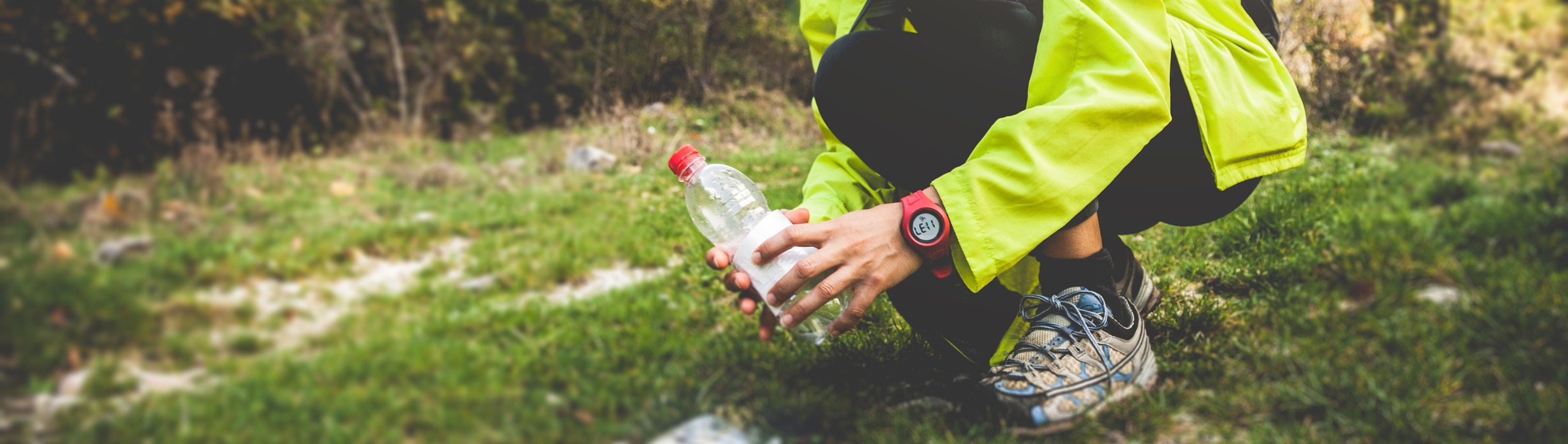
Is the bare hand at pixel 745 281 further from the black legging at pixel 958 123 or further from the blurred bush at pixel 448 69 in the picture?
the blurred bush at pixel 448 69

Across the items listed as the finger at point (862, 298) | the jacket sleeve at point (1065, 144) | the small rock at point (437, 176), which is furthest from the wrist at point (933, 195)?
the small rock at point (437, 176)

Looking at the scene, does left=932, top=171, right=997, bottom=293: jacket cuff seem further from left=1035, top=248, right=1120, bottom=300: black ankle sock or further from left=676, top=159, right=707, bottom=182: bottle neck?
left=676, top=159, right=707, bottom=182: bottle neck

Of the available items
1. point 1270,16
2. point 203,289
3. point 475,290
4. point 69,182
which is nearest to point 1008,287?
point 1270,16

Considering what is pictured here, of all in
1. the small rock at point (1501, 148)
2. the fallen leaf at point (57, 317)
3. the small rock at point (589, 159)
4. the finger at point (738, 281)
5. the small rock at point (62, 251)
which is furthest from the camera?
the small rock at point (589, 159)

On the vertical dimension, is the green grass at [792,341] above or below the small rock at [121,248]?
below

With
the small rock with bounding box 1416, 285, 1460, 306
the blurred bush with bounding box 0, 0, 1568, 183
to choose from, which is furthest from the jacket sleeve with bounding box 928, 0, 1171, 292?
the blurred bush with bounding box 0, 0, 1568, 183

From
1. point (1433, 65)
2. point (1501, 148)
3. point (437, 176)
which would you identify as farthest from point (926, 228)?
point (1433, 65)

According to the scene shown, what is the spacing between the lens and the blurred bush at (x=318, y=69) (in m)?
2.82

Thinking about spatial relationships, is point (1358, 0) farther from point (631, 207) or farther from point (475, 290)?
point (475, 290)

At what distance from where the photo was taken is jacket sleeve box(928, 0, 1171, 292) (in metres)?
1.17

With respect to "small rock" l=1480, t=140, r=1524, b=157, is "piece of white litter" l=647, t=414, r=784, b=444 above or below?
above

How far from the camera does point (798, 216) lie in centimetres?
145

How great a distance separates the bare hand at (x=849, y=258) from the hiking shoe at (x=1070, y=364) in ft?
1.26

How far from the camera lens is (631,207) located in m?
4.07
